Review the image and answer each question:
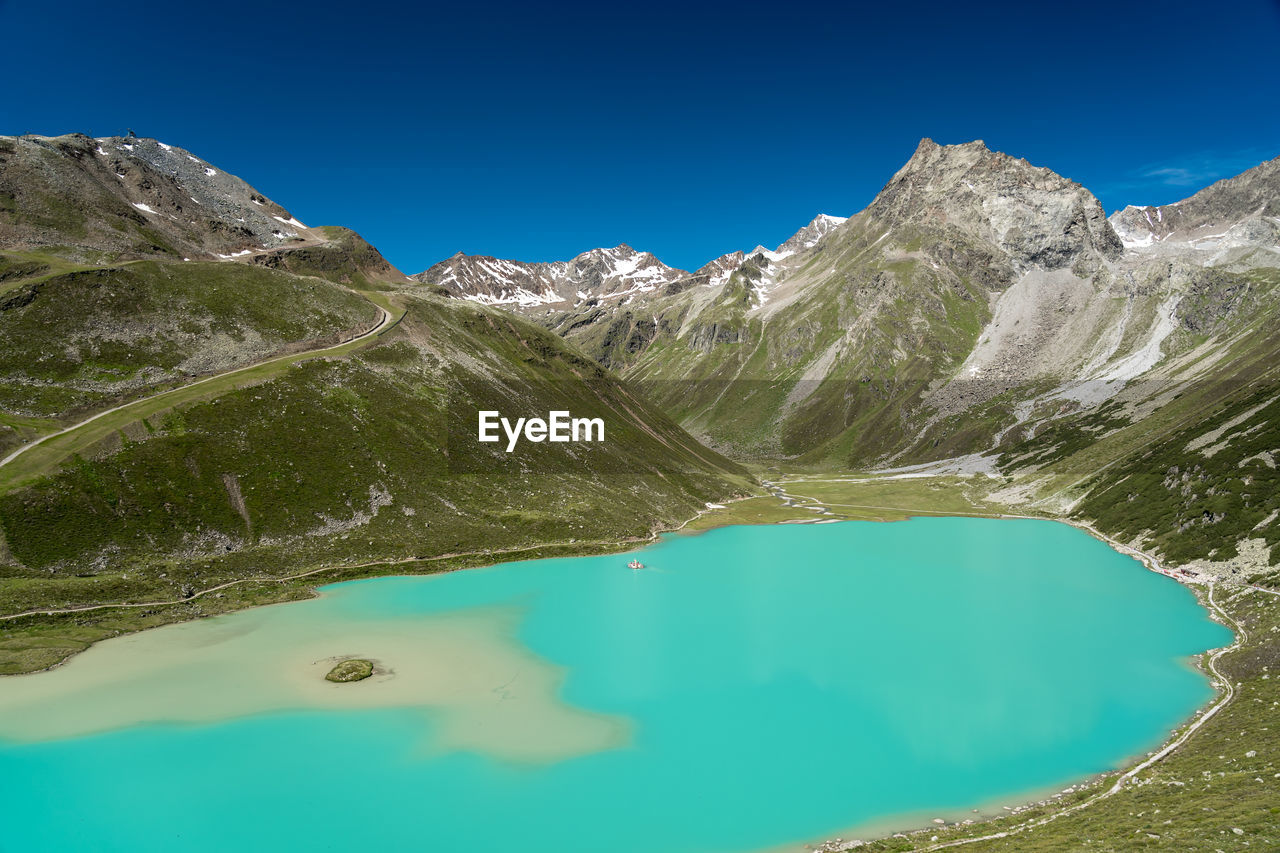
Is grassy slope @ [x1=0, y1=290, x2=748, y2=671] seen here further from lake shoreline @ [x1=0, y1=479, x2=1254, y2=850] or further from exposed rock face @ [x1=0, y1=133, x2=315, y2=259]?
exposed rock face @ [x1=0, y1=133, x2=315, y2=259]

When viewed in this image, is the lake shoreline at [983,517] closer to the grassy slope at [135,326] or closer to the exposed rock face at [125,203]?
the grassy slope at [135,326]

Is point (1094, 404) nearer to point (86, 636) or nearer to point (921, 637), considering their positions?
point (921, 637)

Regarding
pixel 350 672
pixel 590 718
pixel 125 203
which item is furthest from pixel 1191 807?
pixel 125 203

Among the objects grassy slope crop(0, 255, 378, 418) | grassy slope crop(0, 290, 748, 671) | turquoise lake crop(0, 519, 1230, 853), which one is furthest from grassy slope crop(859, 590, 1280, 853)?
grassy slope crop(0, 255, 378, 418)

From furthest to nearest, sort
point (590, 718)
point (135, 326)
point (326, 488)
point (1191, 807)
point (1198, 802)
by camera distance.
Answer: point (135, 326), point (326, 488), point (590, 718), point (1198, 802), point (1191, 807)

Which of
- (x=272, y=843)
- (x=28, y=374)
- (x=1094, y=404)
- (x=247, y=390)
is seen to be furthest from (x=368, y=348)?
(x=1094, y=404)

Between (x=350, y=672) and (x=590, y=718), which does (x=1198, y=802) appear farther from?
(x=350, y=672)
